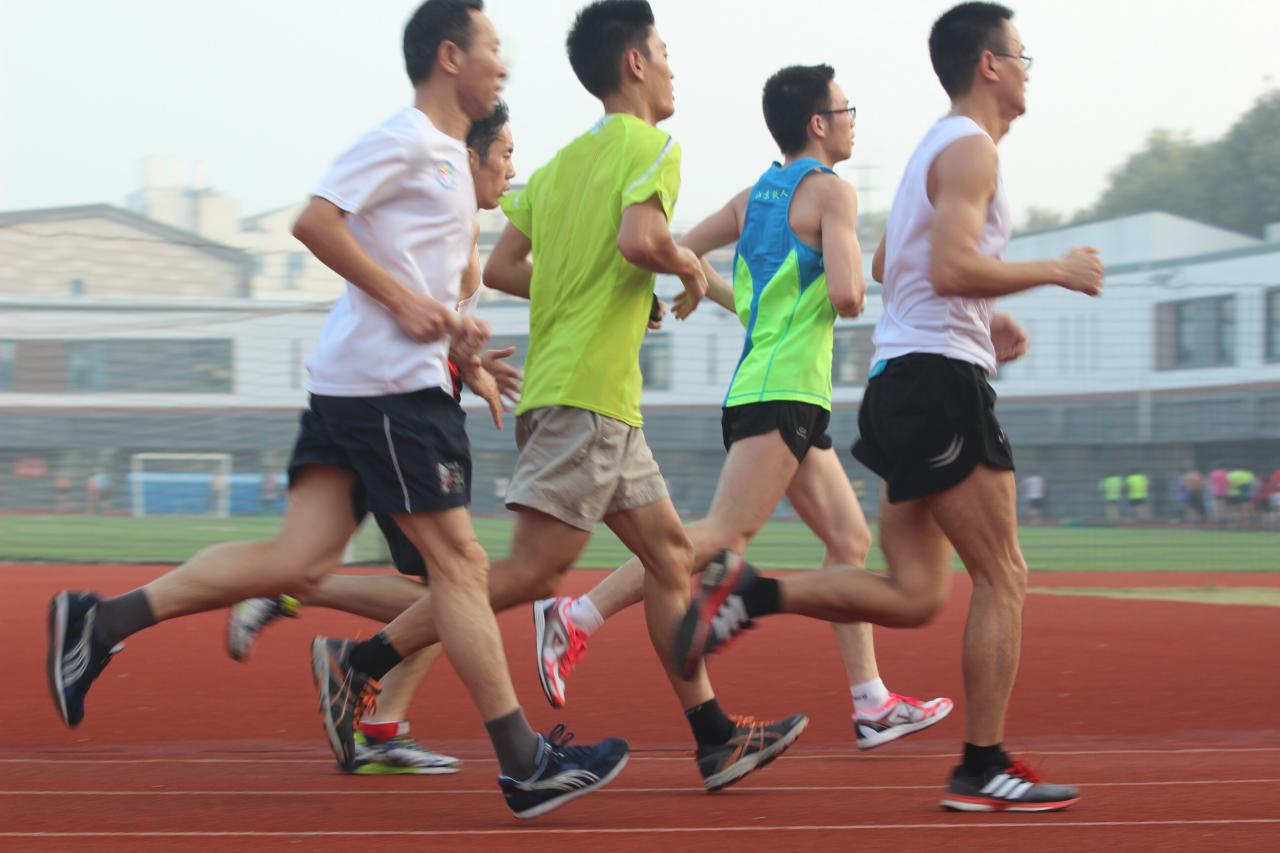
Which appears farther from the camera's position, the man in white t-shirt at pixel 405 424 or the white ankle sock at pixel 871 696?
the white ankle sock at pixel 871 696

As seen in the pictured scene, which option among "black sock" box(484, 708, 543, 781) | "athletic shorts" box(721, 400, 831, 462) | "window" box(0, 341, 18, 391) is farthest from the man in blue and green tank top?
"window" box(0, 341, 18, 391)

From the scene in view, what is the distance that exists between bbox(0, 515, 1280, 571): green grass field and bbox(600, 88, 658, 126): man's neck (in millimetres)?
13324

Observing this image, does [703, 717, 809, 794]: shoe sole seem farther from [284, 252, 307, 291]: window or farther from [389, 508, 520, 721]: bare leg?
[284, 252, 307, 291]: window

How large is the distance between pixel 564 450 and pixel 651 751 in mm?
1779

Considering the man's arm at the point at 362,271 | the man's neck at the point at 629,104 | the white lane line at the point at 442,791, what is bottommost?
the white lane line at the point at 442,791

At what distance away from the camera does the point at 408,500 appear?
12.9 ft

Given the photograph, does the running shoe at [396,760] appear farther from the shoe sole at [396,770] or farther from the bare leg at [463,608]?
the bare leg at [463,608]

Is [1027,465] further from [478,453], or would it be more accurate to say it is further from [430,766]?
[430,766]

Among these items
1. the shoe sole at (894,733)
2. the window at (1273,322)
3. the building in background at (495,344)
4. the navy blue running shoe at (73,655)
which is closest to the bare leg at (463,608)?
the navy blue running shoe at (73,655)

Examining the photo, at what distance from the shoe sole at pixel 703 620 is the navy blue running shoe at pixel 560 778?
0.46m

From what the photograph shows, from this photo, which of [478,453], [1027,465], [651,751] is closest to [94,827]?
[651,751]

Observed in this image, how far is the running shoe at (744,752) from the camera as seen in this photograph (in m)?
4.45

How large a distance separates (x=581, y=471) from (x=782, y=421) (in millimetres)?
1199

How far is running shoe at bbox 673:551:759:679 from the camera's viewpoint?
4434mm
